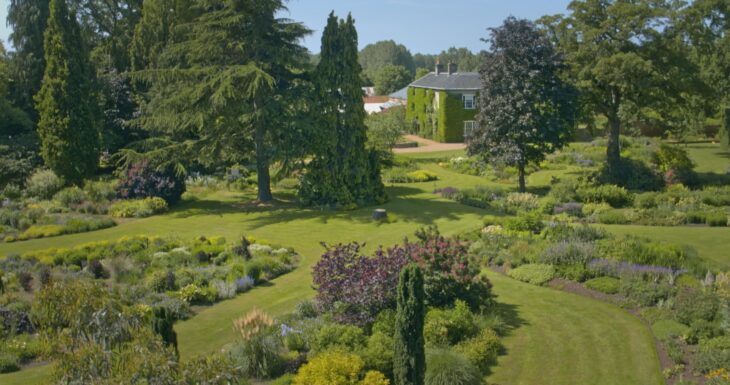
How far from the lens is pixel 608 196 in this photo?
2639cm

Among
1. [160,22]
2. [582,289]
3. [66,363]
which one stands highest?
[160,22]

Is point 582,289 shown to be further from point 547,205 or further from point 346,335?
point 547,205

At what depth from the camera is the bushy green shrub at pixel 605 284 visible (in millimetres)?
16016

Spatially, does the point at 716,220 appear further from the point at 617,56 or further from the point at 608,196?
the point at 617,56

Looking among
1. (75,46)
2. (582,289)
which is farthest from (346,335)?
(75,46)

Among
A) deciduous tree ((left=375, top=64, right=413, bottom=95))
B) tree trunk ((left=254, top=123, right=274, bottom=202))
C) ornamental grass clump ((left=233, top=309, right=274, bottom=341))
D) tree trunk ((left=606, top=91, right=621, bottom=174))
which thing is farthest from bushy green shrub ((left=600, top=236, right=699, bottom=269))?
deciduous tree ((left=375, top=64, right=413, bottom=95))

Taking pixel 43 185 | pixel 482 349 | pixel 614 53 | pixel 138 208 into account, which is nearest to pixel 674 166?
pixel 614 53

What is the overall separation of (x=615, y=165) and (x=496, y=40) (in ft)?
27.5

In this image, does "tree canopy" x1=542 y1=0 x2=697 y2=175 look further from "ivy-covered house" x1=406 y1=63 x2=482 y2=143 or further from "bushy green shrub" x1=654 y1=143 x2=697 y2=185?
"ivy-covered house" x1=406 y1=63 x2=482 y2=143

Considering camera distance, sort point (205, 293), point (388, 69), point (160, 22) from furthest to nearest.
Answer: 1. point (388, 69)
2. point (160, 22)
3. point (205, 293)

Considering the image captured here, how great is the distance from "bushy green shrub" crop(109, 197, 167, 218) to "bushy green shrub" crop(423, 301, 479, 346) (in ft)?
54.0

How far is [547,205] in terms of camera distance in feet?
83.8

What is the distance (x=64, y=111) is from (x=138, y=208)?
7.55m

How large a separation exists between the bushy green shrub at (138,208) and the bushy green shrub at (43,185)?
13.9ft
